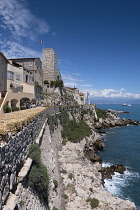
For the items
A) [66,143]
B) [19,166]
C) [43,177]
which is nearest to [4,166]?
[19,166]

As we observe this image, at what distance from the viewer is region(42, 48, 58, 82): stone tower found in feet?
186

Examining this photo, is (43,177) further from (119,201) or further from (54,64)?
(54,64)

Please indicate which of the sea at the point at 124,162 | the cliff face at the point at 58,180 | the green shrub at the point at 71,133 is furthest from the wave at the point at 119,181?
the green shrub at the point at 71,133

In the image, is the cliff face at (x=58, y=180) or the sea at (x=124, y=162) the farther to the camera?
the sea at (x=124, y=162)

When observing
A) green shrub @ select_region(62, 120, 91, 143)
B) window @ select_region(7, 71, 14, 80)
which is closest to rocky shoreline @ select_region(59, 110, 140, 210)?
green shrub @ select_region(62, 120, 91, 143)

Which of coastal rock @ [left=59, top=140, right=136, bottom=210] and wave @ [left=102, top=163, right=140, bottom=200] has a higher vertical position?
coastal rock @ [left=59, top=140, right=136, bottom=210]

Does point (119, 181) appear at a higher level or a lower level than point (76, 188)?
lower

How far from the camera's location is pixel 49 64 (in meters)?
56.8

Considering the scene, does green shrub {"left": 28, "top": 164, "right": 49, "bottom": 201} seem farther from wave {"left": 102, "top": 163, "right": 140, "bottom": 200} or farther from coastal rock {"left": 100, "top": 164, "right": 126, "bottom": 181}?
coastal rock {"left": 100, "top": 164, "right": 126, "bottom": 181}

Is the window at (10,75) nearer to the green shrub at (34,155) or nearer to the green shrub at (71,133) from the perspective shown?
the green shrub at (71,133)

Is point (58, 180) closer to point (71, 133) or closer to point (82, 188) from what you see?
point (82, 188)

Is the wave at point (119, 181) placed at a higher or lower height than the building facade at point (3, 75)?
lower

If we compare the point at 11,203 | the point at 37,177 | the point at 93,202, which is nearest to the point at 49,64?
the point at 93,202

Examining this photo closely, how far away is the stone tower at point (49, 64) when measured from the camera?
56.6 meters
